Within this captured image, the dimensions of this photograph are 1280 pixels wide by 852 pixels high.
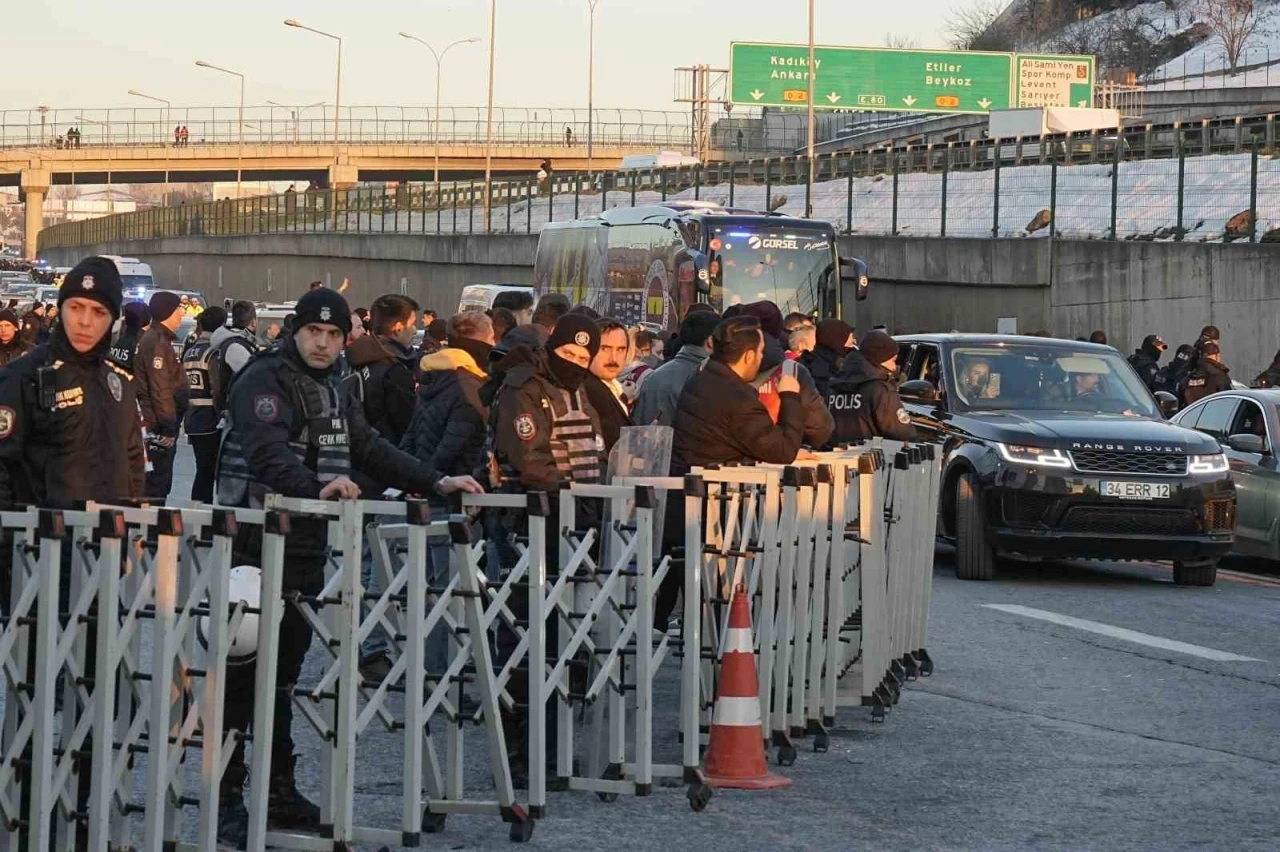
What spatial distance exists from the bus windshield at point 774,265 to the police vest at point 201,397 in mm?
14269

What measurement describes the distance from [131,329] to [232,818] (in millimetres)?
10036

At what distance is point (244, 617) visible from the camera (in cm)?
633

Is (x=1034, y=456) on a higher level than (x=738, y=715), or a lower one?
higher

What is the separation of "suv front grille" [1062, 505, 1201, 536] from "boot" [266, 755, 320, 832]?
9352mm

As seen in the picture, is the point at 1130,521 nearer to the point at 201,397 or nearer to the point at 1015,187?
the point at 201,397

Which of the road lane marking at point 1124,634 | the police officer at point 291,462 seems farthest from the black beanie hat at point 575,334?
the road lane marking at point 1124,634

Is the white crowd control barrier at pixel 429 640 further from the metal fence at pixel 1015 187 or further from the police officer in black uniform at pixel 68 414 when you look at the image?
the metal fence at pixel 1015 187

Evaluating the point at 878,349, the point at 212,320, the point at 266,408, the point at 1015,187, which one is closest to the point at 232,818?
the point at 266,408

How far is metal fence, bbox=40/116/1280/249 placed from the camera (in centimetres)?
3225

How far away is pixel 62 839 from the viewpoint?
20.4 feet

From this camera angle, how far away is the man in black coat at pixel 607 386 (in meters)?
9.24

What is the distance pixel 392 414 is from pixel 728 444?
301cm

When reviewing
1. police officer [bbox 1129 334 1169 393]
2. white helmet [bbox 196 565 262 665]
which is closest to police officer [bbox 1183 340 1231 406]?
police officer [bbox 1129 334 1169 393]

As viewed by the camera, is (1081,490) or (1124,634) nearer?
(1124,634)
